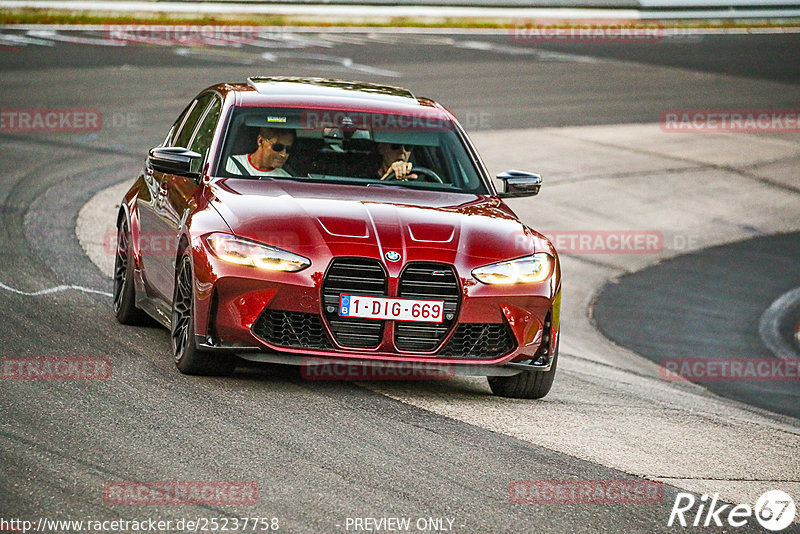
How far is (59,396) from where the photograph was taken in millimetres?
6883

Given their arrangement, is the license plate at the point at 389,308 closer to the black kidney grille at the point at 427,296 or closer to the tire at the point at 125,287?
the black kidney grille at the point at 427,296

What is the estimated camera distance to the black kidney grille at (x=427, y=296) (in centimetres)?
727

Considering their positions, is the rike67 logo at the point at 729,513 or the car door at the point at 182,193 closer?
the rike67 logo at the point at 729,513

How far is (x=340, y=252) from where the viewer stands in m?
7.20

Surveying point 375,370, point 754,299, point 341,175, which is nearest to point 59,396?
point 375,370

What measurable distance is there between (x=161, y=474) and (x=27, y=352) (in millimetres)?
2539

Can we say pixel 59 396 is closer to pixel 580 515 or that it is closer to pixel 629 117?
pixel 580 515
